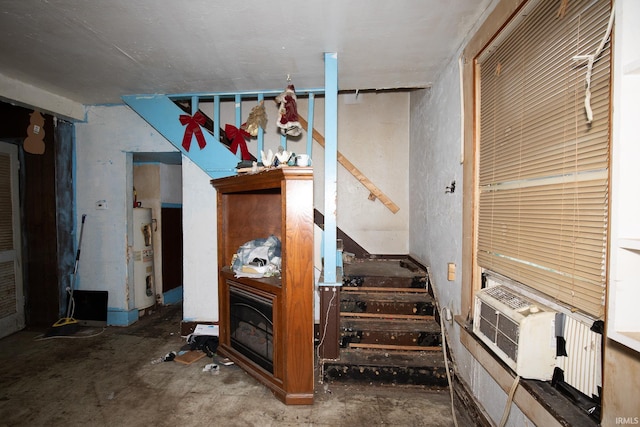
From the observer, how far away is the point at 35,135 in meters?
3.51

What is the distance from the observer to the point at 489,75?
194 cm

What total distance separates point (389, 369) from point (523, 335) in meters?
1.33

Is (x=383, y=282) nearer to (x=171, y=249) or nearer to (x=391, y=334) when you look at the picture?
(x=391, y=334)

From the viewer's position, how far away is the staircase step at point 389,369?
7.80 feet

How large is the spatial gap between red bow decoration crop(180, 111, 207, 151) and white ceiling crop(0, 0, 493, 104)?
0.35 meters

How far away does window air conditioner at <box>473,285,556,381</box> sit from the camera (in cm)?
136

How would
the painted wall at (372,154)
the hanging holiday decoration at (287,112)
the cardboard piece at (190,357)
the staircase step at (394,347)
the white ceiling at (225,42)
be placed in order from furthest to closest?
the painted wall at (372,154), the cardboard piece at (190,357), the hanging holiday decoration at (287,112), the staircase step at (394,347), the white ceiling at (225,42)

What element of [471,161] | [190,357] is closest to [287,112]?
[471,161]

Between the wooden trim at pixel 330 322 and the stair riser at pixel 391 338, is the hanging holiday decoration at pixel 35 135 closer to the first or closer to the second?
the wooden trim at pixel 330 322

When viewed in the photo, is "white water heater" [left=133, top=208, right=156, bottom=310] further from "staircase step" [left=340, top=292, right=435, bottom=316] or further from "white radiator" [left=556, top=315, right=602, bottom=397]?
"white radiator" [left=556, top=315, right=602, bottom=397]

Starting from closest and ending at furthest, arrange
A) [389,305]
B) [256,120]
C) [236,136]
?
[389,305]
[256,120]
[236,136]

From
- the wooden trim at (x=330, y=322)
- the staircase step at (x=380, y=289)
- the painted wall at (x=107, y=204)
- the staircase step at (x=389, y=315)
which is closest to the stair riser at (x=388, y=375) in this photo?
the wooden trim at (x=330, y=322)

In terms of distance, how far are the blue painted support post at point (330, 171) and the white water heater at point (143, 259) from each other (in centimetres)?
309

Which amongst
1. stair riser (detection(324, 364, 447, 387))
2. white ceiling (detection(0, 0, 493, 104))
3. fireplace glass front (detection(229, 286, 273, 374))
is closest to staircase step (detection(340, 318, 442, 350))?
stair riser (detection(324, 364, 447, 387))
